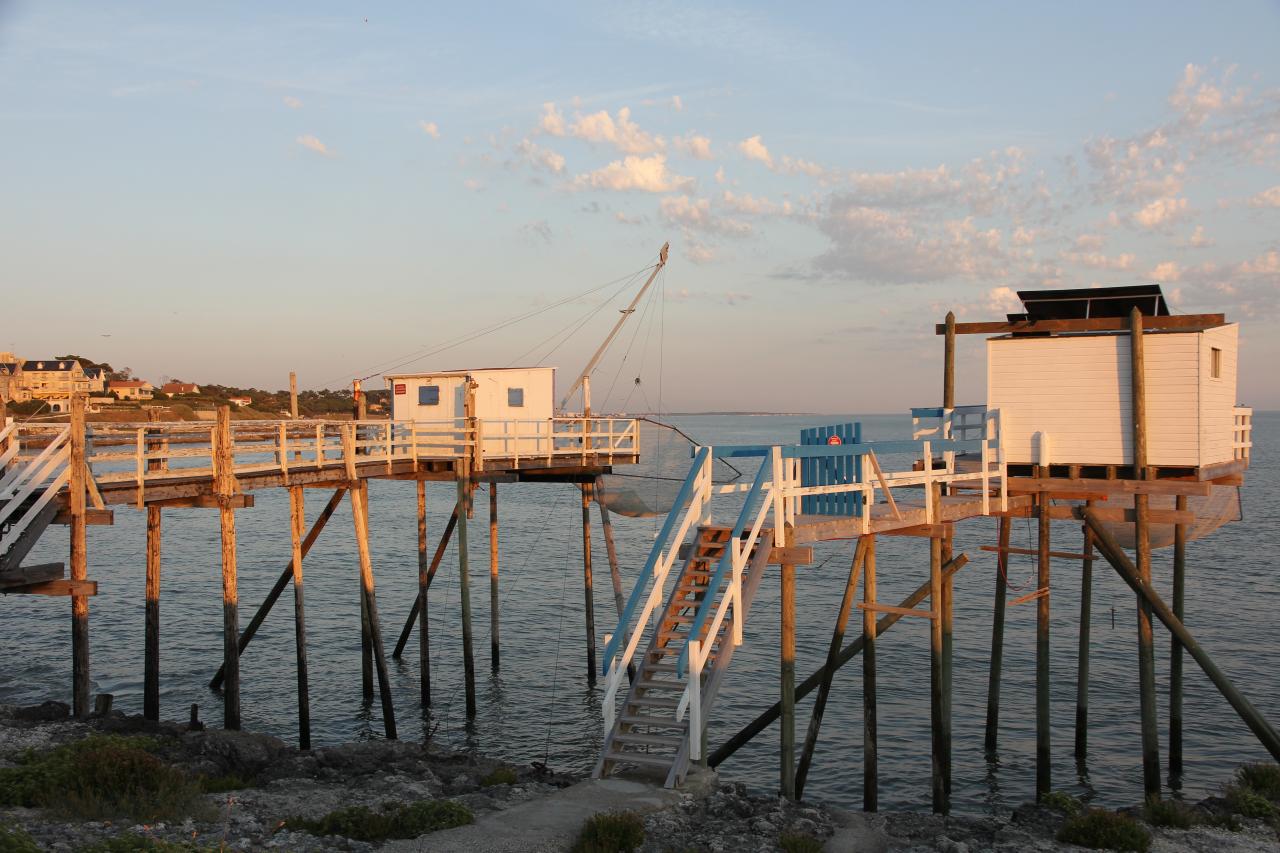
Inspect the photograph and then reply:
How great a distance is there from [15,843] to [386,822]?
338 cm

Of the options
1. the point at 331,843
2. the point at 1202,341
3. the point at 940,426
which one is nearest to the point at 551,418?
the point at 940,426

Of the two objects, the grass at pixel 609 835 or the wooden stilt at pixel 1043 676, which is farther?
the wooden stilt at pixel 1043 676

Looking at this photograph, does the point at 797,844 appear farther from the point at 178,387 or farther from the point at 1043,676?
the point at 178,387

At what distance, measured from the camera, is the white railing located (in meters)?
20.3

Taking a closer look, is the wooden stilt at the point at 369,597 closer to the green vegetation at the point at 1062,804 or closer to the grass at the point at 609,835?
the grass at the point at 609,835

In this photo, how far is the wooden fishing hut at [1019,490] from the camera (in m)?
13.4

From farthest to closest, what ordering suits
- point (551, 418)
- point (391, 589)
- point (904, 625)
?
point (391, 589) → point (904, 625) → point (551, 418)

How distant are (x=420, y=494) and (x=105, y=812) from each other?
50.1 ft

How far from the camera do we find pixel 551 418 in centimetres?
2698

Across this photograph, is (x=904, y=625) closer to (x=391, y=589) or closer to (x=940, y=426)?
(x=940, y=426)

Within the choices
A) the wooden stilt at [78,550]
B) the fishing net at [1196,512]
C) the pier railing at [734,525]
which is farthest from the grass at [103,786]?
the fishing net at [1196,512]

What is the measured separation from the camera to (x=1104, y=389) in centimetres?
1828

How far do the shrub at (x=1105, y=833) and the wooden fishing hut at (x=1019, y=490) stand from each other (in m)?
3.34

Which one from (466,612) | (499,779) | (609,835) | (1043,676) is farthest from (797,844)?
(466,612)
